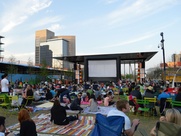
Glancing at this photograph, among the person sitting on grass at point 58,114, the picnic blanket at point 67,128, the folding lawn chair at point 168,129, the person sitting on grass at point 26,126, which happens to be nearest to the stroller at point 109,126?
the folding lawn chair at point 168,129

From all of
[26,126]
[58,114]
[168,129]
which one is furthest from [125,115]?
[58,114]

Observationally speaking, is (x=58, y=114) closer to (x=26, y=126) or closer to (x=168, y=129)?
(x=26, y=126)

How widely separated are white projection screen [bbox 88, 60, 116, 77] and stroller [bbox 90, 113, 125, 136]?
25.1 meters

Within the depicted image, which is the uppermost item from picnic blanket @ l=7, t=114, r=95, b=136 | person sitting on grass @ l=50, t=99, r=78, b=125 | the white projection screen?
the white projection screen

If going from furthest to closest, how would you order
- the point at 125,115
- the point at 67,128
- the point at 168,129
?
1. the point at 67,128
2. the point at 125,115
3. the point at 168,129

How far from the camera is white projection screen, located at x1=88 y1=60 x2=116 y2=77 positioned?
28670 millimetres

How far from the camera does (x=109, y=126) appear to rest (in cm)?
342

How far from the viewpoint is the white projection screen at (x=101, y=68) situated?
28.7m

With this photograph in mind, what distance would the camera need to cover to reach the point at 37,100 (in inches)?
531

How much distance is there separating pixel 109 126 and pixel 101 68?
25.9m

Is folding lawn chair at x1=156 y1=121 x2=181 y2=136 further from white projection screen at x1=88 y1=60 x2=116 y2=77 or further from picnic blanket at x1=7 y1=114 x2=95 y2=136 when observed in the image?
white projection screen at x1=88 y1=60 x2=116 y2=77

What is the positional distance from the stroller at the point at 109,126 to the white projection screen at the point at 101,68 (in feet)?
82.3

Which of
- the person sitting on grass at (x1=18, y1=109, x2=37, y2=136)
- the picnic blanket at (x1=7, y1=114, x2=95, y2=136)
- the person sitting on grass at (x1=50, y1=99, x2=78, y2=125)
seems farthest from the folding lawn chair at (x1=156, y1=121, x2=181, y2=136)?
the person sitting on grass at (x1=50, y1=99, x2=78, y2=125)

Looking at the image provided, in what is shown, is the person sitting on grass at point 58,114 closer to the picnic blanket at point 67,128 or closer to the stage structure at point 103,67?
the picnic blanket at point 67,128
